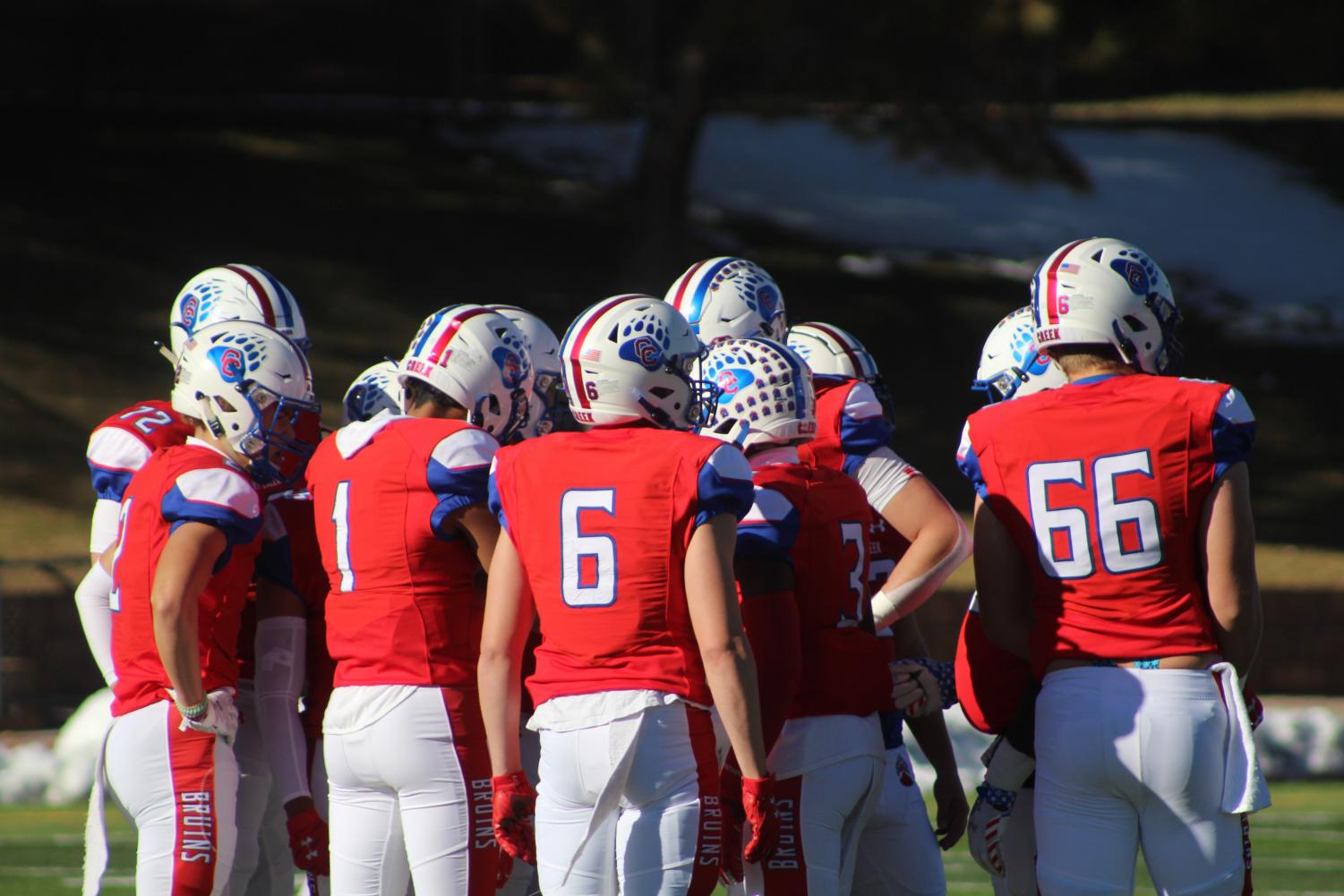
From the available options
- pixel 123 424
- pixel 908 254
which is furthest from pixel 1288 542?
pixel 123 424

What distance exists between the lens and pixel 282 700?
487 cm

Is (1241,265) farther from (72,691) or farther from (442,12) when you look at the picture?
(72,691)

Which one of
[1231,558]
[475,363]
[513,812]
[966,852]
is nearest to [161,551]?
[475,363]

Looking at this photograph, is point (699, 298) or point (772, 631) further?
point (699, 298)

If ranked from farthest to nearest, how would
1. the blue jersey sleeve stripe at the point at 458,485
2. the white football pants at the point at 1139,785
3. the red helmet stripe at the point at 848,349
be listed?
the red helmet stripe at the point at 848,349 → the blue jersey sleeve stripe at the point at 458,485 → the white football pants at the point at 1139,785

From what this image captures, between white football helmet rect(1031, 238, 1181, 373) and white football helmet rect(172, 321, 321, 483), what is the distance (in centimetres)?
202

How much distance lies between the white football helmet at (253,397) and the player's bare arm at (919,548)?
1668 mm

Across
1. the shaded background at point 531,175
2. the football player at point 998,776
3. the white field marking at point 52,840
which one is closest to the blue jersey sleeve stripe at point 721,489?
→ the football player at point 998,776

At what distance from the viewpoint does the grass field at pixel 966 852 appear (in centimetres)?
816

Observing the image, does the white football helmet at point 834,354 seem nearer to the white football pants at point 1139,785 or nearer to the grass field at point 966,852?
the white football pants at point 1139,785

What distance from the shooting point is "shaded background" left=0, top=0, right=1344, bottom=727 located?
57.1 feet

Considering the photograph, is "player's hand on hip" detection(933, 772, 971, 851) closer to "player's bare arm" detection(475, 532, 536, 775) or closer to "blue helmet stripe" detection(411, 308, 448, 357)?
"player's bare arm" detection(475, 532, 536, 775)

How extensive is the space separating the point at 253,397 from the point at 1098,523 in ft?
7.48

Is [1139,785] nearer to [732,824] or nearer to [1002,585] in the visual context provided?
[1002,585]
